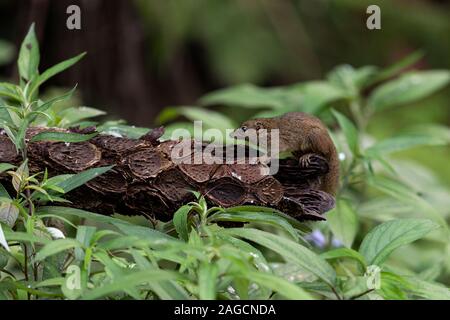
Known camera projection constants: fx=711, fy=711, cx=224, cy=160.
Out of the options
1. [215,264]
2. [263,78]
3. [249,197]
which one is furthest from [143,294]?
[263,78]

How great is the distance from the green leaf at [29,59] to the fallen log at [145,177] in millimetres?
161

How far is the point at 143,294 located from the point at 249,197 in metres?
0.30

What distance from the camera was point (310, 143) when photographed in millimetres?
1534

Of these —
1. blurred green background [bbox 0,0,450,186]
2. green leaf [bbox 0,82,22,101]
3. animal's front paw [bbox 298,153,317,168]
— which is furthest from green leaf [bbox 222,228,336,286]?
blurred green background [bbox 0,0,450,186]

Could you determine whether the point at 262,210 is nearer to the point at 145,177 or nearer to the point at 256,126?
the point at 145,177

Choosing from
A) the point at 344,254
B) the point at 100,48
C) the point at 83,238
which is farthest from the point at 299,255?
the point at 100,48

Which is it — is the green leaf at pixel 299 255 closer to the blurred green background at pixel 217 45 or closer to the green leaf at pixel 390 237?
the green leaf at pixel 390 237

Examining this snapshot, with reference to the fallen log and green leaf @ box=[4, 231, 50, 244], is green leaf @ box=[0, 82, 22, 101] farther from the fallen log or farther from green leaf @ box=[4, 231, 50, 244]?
green leaf @ box=[4, 231, 50, 244]

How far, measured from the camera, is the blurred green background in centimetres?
380

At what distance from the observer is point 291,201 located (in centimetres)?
131

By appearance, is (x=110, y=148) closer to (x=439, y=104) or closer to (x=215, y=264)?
(x=215, y=264)

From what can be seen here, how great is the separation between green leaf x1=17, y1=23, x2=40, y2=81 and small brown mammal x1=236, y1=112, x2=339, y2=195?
1.62 feet

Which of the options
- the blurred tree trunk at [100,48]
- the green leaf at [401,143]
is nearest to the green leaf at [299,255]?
the green leaf at [401,143]

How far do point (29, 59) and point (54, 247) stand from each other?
1.95ft
